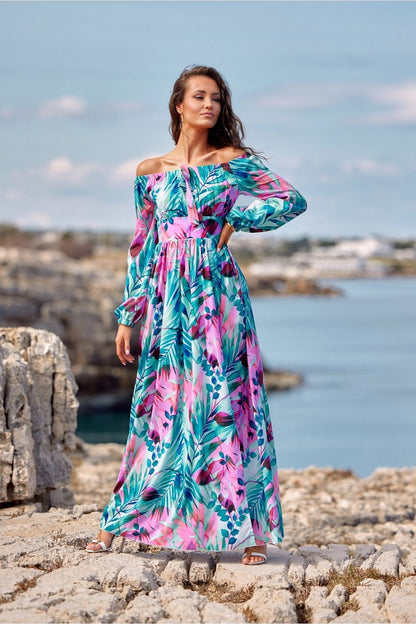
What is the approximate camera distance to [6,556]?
4.77 metres

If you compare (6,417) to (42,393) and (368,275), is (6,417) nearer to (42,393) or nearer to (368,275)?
(42,393)

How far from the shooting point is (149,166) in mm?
4906

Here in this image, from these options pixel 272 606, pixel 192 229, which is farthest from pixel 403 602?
pixel 192 229

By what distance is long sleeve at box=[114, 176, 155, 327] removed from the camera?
16.2 ft

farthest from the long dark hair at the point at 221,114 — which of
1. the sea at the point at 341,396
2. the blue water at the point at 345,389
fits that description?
the blue water at the point at 345,389

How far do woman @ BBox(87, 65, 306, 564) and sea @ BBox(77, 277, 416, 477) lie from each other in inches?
548

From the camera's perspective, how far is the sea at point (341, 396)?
1062 inches

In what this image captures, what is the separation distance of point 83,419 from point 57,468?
30827mm

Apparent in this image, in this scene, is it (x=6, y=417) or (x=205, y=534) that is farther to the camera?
(x=6, y=417)

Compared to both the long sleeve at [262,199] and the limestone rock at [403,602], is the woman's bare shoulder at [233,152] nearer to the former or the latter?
the long sleeve at [262,199]

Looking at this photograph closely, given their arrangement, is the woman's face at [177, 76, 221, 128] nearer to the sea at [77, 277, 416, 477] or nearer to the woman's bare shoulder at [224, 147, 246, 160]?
the woman's bare shoulder at [224, 147, 246, 160]

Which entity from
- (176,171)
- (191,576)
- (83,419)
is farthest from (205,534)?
(83,419)

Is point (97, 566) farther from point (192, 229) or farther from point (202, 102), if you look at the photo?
point (202, 102)

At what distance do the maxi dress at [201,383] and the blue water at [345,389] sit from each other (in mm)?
14572
